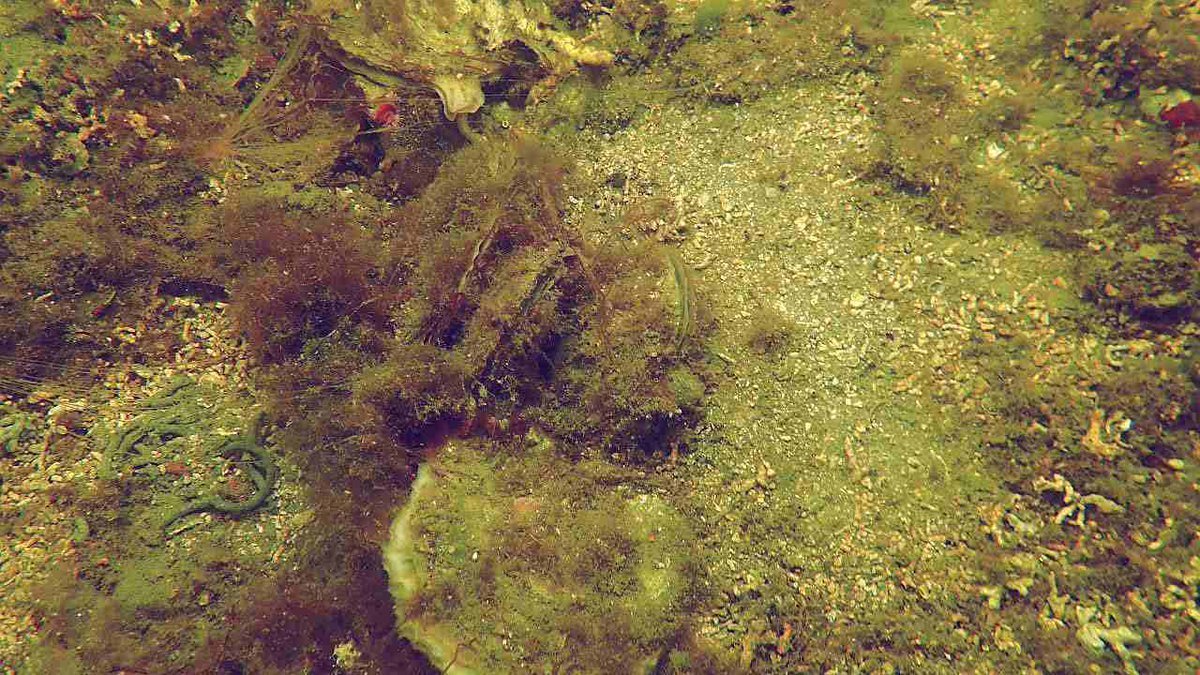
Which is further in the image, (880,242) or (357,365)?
(357,365)

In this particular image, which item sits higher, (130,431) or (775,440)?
(130,431)

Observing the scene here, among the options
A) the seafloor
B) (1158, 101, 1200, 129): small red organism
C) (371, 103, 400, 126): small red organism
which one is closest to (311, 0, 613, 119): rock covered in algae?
the seafloor

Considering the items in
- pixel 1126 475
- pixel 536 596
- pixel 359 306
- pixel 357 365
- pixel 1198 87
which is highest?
pixel 1198 87

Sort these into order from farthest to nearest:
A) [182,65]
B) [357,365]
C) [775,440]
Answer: [182,65] → [357,365] → [775,440]

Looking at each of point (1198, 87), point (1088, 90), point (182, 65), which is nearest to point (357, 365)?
point (182, 65)

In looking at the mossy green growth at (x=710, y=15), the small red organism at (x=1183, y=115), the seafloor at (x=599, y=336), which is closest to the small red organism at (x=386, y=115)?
the seafloor at (x=599, y=336)

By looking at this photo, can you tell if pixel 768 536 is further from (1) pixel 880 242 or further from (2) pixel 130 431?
(2) pixel 130 431

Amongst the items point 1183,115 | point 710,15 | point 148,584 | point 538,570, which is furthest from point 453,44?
point 1183,115
